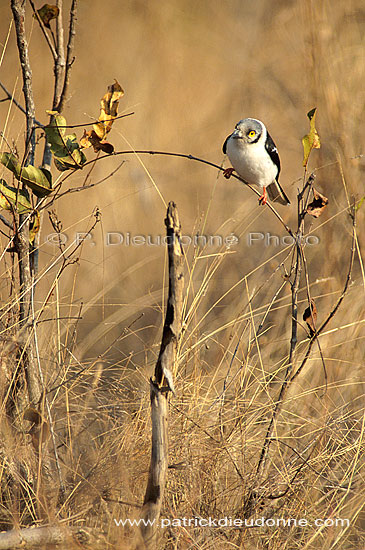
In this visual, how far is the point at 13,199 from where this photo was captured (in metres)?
1.48

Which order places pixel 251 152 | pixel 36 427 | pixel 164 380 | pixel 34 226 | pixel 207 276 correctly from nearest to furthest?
pixel 164 380, pixel 36 427, pixel 34 226, pixel 251 152, pixel 207 276

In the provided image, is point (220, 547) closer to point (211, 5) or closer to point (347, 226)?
point (347, 226)

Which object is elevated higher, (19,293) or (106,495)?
(19,293)

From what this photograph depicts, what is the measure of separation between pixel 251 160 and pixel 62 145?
0.63 metres

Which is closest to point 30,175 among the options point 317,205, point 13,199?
point 13,199

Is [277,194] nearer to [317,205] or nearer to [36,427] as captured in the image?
[317,205]

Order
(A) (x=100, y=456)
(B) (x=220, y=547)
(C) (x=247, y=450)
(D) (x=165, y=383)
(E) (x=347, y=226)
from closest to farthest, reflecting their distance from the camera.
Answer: (D) (x=165, y=383) < (B) (x=220, y=547) < (A) (x=100, y=456) < (C) (x=247, y=450) < (E) (x=347, y=226)

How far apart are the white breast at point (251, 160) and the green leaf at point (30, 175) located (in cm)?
65

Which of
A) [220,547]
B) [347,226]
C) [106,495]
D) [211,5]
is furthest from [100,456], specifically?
[211,5]

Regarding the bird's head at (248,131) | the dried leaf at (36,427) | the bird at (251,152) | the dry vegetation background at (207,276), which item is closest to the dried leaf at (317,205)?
the dry vegetation background at (207,276)

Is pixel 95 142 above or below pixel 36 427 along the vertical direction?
above

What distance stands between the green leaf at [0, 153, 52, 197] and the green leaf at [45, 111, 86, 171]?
0.17ft

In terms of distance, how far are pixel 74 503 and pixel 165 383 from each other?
0.45 meters

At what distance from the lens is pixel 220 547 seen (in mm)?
1384
